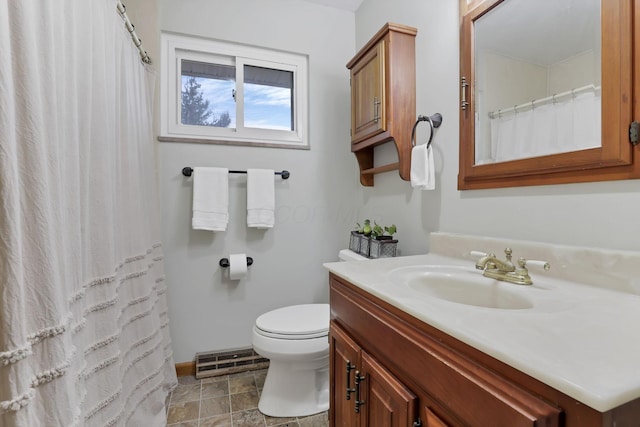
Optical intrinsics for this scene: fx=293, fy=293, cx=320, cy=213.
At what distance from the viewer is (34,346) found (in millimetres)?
615

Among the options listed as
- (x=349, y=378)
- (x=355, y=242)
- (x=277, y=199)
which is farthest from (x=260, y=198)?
(x=349, y=378)

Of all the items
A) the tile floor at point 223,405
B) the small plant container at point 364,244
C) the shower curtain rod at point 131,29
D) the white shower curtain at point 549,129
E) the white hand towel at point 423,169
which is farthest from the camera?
the small plant container at point 364,244

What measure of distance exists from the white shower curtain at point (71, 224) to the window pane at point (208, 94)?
53 centimetres

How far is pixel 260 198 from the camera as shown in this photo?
6.10ft

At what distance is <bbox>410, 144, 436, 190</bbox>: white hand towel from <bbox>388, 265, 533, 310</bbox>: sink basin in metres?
0.43

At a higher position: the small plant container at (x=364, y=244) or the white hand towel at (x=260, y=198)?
the white hand towel at (x=260, y=198)

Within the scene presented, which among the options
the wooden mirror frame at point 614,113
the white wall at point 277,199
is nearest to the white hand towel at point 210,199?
the white wall at point 277,199

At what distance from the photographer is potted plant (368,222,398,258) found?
1.51 meters

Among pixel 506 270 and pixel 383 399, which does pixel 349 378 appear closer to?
pixel 383 399

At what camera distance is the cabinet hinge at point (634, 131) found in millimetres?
715

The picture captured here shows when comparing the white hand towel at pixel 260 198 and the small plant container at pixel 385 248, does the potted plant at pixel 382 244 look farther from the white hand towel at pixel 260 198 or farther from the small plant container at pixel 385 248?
the white hand towel at pixel 260 198

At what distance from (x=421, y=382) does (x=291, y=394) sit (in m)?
1.09

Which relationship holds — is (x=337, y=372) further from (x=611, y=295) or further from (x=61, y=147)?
(x=61, y=147)

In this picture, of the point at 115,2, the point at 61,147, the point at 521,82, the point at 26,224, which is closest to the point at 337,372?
the point at 26,224
